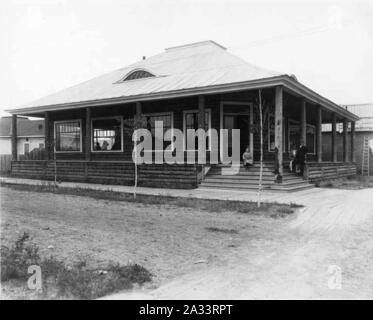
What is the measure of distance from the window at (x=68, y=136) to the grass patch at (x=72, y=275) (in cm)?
1675

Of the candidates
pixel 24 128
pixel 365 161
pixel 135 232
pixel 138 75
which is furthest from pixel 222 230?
pixel 24 128

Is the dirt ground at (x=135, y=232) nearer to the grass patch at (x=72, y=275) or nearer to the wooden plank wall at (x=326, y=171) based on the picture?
the grass patch at (x=72, y=275)

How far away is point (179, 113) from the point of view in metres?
18.0

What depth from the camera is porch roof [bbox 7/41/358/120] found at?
14.7m

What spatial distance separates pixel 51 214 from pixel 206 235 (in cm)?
384

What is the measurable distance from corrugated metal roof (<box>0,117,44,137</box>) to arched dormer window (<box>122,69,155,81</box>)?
23.6 metres

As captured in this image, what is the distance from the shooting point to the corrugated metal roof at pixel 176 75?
628 inches

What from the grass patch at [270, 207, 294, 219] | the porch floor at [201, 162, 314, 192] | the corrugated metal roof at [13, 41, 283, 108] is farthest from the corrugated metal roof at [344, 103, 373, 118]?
the grass patch at [270, 207, 294, 219]

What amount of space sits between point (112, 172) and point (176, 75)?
17.8ft

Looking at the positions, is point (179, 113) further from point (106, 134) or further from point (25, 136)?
point (25, 136)

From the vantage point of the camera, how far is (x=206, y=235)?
23.0ft

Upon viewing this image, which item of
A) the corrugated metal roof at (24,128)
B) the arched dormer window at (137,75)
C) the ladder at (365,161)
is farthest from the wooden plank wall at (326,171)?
the corrugated metal roof at (24,128)
